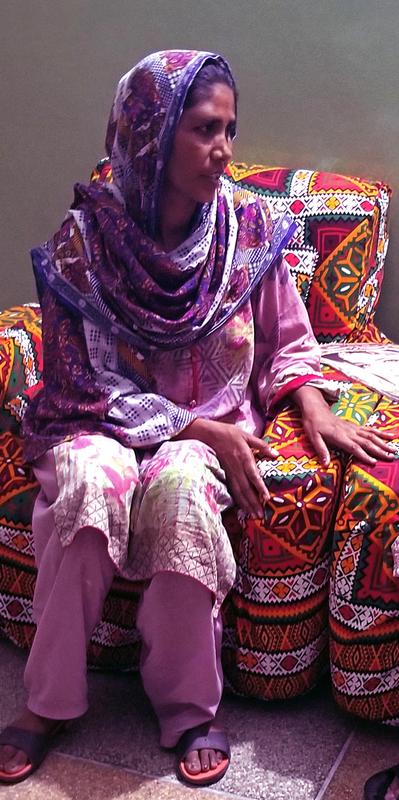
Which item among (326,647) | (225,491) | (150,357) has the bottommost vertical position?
(326,647)

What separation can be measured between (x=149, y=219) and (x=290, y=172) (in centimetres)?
78

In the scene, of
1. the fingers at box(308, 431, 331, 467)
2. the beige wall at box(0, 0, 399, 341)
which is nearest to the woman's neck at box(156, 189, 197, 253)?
the fingers at box(308, 431, 331, 467)

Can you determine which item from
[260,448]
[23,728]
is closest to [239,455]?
[260,448]

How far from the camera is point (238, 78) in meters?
3.08

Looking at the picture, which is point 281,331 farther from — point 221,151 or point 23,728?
point 23,728

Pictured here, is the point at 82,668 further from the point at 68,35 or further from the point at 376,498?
the point at 68,35

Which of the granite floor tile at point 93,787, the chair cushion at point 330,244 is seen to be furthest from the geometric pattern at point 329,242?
the granite floor tile at point 93,787

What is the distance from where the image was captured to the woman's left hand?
2.12 m

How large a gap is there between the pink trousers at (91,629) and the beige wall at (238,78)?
1388 millimetres

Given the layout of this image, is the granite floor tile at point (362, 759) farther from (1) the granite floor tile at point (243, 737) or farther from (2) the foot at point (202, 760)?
(2) the foot at point (202, 760)

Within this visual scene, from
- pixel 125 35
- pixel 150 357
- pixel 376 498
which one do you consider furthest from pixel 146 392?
pixel 125 35

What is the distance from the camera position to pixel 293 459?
2127 mm

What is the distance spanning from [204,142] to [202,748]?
1140 mm

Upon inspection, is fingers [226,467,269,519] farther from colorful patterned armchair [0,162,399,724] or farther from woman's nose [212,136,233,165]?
woman's nose [212,136,233,165]
